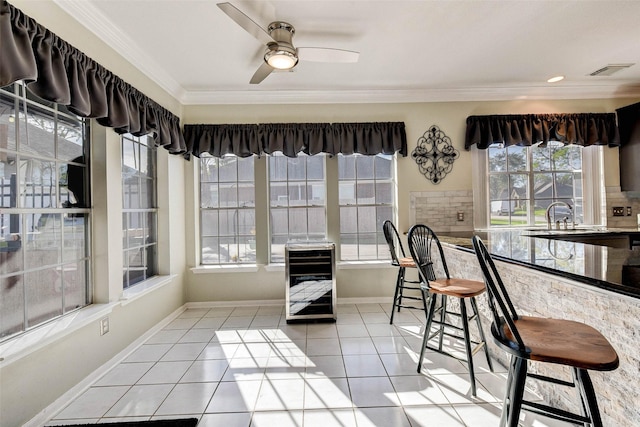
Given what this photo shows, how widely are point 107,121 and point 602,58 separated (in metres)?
4.48

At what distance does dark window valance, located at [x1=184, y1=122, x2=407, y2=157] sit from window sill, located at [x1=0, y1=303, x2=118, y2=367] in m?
2.01

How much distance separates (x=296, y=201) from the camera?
156 inches

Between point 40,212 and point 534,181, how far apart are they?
16.2ft

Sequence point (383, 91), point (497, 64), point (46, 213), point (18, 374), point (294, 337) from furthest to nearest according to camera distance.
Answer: point (383, 91)
point (497, 64)
point (294, 337)
point (46, 213)
point (18, 374)

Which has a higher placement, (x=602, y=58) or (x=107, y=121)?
(x=602, y=58)

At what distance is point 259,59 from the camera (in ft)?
9.72

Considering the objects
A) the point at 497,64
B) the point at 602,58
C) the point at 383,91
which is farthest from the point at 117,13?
the point at 602,58

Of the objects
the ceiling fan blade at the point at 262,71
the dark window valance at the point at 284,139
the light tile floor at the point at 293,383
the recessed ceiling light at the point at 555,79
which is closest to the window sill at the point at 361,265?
the light tile floor at the point at 293,383

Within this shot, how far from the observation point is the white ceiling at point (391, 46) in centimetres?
224

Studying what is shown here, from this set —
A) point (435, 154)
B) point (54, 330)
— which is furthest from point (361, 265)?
point (54, 330)

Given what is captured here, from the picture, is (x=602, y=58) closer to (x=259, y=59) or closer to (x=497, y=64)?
(x=497, y=64)

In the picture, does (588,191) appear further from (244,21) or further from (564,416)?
(244,21)

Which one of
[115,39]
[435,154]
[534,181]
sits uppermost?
[115,39]

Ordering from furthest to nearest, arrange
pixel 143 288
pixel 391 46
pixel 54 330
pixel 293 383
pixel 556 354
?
pixel 143 288
pixel 391 46
pixel 293 383
pixel 54 330
pixel 556 354
